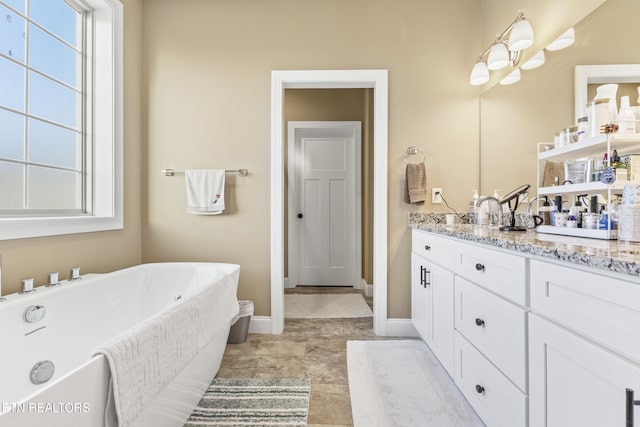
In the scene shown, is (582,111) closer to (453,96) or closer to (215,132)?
(453,96)

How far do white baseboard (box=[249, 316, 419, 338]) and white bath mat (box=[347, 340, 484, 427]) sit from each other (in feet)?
0.58

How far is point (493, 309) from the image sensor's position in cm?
114

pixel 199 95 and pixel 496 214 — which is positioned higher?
A: pixel 199 95

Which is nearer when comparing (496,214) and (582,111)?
(582,111)

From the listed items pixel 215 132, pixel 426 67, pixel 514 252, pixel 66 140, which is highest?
pixel 426 67

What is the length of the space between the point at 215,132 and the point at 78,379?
6.46ft

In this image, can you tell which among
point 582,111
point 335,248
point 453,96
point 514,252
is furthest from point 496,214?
point 335,248

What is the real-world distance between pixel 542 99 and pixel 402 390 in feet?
5.91

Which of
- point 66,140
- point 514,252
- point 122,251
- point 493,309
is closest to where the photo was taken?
point 514,252

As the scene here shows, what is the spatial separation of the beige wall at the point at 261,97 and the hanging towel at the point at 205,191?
0.10 m

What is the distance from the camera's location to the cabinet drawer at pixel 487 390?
1000 mm

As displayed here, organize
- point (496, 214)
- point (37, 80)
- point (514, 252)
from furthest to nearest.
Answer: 1. point (496, 214)
2. point (37, 80)
3. point (514, 252)

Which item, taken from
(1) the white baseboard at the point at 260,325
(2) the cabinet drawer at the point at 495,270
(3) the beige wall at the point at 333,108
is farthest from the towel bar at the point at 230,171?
(2) the cabinet drawer at the point at 495,270

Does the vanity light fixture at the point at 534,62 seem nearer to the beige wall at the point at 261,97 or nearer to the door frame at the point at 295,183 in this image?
the beige wall at the point at 261,97
